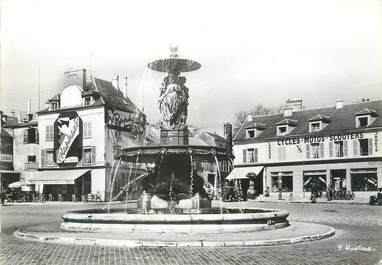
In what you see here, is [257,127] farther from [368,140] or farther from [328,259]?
[328,259]

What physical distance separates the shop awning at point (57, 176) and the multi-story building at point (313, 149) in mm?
14661

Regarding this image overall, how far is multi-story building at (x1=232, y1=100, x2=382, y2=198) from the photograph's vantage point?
130 ft

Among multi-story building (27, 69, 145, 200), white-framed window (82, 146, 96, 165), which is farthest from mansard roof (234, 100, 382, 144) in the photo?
white-framed window (82, 146, 96, 165)

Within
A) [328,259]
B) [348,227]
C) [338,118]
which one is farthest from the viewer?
[338,118]

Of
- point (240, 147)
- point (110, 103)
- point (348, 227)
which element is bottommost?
point (348, 227)

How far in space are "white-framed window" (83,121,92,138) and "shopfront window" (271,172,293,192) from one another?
17.0 metres

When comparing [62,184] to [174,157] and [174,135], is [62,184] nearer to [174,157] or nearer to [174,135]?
[174,135]

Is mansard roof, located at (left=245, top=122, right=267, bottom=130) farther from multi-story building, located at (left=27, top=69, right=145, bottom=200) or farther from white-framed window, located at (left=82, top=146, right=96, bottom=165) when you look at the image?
white-framed window, located at (left=82, top=146, right=96, bottom=165)

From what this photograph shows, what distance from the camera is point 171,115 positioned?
15.7 metres

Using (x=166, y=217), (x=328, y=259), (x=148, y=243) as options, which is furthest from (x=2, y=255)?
(x=328, y=259)

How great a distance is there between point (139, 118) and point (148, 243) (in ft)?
118

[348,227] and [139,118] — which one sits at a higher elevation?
[139,118]

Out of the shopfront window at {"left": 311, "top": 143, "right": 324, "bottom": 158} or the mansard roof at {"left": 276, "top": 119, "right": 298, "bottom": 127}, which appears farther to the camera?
the mansard roof at {"left": 276, "top": 119, "right": 298, "bottom": 127}

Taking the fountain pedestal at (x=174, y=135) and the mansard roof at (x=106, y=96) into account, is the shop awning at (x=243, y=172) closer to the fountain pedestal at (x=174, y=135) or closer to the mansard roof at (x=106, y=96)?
the mansard roof at (x=106, y=96)
